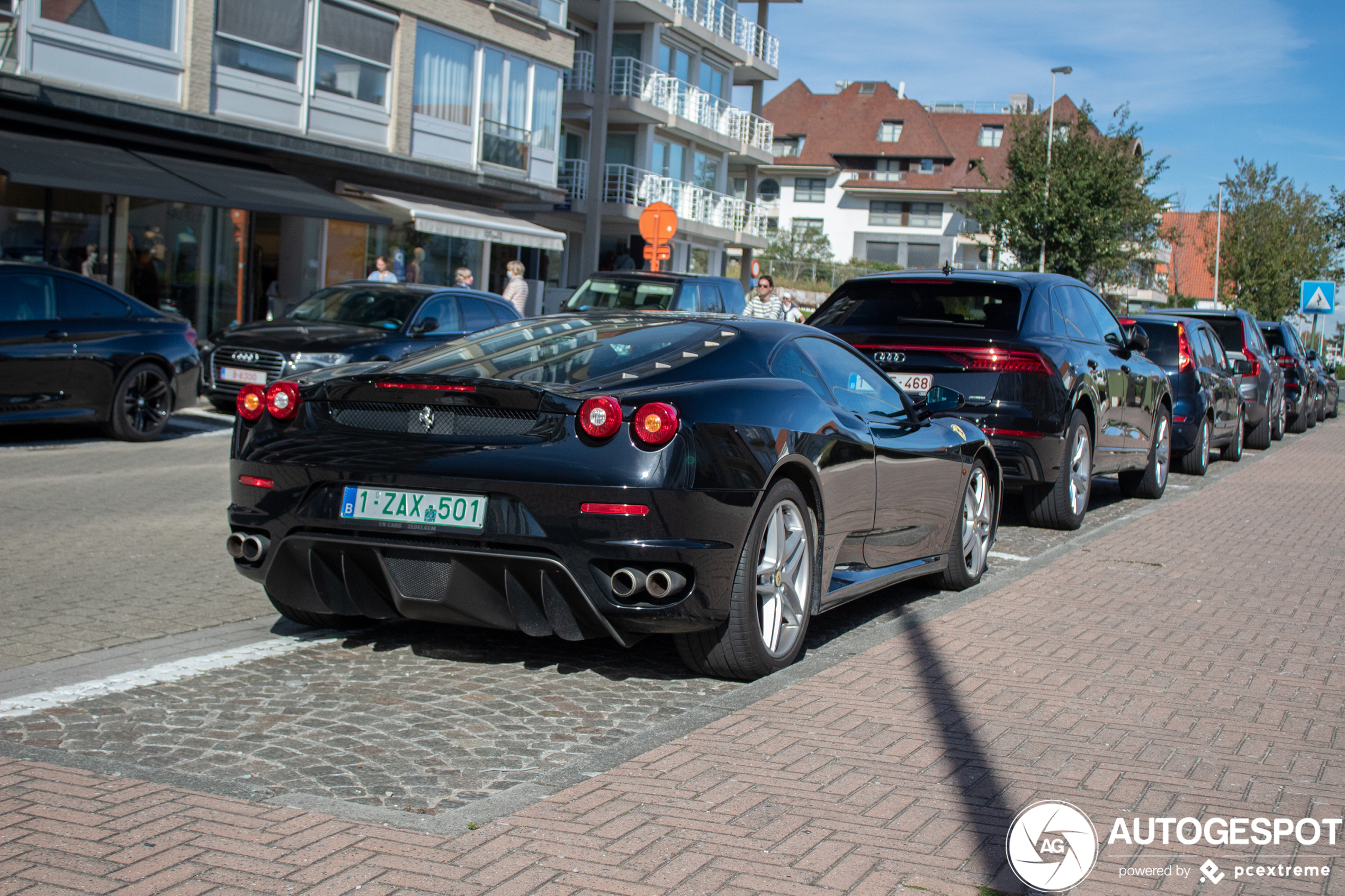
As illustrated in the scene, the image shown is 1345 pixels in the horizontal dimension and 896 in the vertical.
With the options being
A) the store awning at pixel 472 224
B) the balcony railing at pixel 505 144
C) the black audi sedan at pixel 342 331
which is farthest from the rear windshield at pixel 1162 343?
the balcony railing at pixel 505 144

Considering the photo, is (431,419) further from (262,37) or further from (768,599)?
(262,37)

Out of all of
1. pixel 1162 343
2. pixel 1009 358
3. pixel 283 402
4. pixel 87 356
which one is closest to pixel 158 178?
pixel 87 356

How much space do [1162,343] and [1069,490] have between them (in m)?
5.71

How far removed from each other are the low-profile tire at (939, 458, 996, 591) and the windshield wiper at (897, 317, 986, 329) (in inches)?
72.8

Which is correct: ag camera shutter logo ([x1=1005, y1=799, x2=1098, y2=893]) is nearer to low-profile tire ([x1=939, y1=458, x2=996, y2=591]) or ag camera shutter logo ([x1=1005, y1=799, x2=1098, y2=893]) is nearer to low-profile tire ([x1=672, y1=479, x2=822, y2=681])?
low-profile tire ([x1=672, y1=479, x2=822, y2=681])

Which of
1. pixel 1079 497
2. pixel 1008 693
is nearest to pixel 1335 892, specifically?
pixel 1008 693

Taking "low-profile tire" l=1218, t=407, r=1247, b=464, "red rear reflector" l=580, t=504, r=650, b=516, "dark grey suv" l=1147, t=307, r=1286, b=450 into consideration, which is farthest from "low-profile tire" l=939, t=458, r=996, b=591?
"dark grey suv" l=1147, t=307, r=1286, b=450

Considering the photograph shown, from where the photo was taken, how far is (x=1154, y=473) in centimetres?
1240

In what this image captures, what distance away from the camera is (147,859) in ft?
10.6

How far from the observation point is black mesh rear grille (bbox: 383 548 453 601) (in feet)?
15.6

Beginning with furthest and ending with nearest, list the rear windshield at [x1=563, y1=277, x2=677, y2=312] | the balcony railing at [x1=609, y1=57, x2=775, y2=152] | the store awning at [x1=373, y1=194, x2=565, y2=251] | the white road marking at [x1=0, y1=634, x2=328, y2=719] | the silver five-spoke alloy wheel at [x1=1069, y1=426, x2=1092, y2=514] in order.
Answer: the balcony railing at [x1=609, y1=57, x2=775, y2=152]
the store awning at [x1=373, y1=194, x2=565, y2=251]
the rear windshield at [x1=563, y1=277, x2=677, y2=312]
the silver five-spoke alloy wheel at [x1=1069, y1=426, x2=1092, y2=514]
the white road marking at [x1=0, y1=634, x2=328, y2=719]

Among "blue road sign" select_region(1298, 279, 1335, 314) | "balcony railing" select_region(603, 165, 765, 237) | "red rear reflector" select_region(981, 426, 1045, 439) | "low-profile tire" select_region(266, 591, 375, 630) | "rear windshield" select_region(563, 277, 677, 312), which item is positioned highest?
"balcony railing" select_region(603, 165, 765, 237)

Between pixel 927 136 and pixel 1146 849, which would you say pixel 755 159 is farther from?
pixel 1146 849

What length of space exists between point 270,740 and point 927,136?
275 ft
